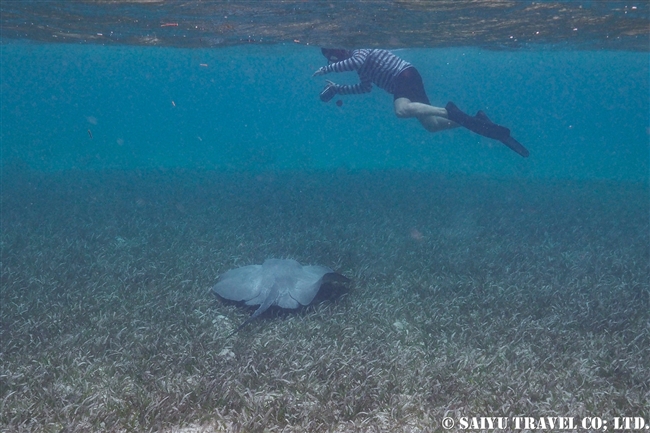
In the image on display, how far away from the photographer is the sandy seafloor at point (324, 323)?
4.14 metres

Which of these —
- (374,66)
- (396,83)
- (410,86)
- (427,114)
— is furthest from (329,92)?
(427,114)

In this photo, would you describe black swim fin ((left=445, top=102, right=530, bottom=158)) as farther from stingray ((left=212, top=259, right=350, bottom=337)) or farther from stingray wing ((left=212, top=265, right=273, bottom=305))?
stingray wing ((left=212, top=265, right=273, bottom=305))

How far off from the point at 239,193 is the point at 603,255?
1222 cm

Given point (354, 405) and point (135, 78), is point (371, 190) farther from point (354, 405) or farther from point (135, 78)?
point (135, 78)

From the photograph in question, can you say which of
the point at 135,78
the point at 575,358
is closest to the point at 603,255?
the point at 575,358

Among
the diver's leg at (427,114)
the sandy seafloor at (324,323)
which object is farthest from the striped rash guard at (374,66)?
the sandy seafloor at (324,323)

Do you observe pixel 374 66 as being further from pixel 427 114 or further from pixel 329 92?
pixel 427 114

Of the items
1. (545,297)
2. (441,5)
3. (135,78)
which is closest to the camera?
(545,297)

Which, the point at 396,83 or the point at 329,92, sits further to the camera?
the point at 329,92

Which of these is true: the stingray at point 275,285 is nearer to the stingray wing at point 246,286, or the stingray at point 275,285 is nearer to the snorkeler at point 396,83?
the stingray wing at point 246,286

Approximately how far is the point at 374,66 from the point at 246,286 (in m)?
6.97

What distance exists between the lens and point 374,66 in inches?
419

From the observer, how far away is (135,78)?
6500 cm

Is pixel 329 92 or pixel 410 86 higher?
pixel 410 86
